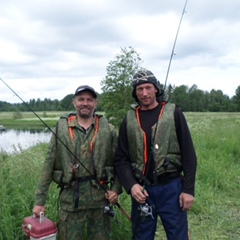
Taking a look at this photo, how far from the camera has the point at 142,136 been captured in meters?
2.99

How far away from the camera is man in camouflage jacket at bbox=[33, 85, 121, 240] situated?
3.07 m

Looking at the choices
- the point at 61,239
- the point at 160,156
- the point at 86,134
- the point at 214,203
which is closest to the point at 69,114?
the point at 86,134

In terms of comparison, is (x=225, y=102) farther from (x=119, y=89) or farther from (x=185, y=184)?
(x=185, y=184)

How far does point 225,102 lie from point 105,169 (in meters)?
54.0

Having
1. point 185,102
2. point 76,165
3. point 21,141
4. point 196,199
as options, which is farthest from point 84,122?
point 21,141

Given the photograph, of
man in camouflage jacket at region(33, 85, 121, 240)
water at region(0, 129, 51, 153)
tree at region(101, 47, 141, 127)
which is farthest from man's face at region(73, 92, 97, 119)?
tree at region(101, 47, 141, 127)

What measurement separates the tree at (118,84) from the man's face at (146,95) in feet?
63.3

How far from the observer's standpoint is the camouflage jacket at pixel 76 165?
3.06 meters

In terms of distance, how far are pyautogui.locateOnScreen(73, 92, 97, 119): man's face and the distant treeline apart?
1.96ft

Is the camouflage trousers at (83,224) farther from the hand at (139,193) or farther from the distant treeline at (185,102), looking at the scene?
the distant treeline at (185,102)

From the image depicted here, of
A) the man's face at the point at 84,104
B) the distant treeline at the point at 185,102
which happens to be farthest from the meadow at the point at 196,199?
the man's face at the point at 84,104

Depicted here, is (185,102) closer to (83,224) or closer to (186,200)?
(186,200)

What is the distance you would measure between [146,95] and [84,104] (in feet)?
2.06

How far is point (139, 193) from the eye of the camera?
2.91m
